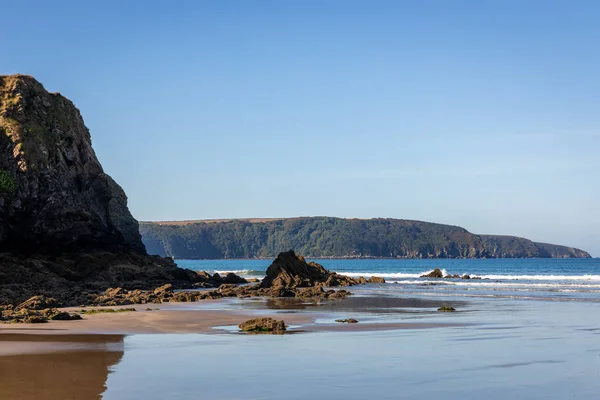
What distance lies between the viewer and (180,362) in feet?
44.4

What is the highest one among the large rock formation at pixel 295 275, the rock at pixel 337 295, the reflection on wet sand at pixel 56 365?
the large rock formation at pixel 295 275

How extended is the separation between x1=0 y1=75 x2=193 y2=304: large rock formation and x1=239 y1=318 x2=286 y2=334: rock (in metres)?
21.3

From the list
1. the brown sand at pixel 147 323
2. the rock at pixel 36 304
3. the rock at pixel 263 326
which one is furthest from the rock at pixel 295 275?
the rock at pixel 263 326

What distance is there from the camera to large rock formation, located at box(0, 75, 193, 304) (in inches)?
1708

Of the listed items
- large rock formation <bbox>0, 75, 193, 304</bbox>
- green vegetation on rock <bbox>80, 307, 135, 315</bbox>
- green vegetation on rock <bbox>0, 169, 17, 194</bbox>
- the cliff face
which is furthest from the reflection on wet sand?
the cliff face

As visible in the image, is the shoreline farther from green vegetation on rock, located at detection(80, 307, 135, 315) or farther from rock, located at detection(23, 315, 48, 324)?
green vegetation on rock, located at detection(80, 307, 135, 315)

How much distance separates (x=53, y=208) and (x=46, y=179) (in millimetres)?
1900

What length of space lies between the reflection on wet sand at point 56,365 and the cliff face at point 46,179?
2803 cm

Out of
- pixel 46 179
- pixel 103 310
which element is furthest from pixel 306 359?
pixel 46 179

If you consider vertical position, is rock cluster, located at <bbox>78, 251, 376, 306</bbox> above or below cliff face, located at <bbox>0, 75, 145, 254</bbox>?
below

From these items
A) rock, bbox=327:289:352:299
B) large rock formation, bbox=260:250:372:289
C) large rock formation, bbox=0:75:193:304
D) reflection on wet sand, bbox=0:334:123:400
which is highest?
large rock formation, bbox=0:75:193:304

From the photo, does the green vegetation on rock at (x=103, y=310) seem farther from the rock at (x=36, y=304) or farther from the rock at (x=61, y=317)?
the rock at (x=61, y=317)

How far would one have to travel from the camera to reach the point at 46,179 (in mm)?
46125

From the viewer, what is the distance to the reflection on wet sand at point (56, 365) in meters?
10.5
